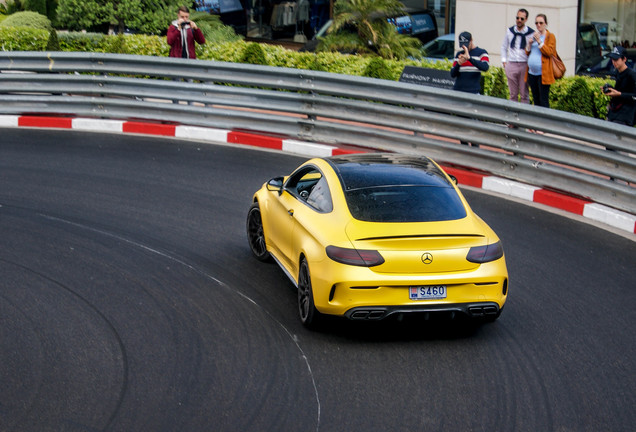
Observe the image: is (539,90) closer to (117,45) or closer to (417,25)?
(117,45)

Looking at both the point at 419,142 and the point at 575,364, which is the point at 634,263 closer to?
the point at 575,364

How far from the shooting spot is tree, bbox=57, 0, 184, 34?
997 inches

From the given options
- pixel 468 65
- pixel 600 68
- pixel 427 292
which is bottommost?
pixel 427 292

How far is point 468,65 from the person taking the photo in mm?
15516

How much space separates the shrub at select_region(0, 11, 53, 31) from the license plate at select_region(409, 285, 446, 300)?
66.5ft

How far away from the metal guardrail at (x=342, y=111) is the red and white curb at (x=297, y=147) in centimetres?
14

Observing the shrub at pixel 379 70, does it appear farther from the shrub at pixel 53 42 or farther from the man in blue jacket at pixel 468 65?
the shrub at pixel 53 42

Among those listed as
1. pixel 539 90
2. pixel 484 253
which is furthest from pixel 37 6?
pixel 484 253

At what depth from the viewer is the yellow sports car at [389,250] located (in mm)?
8266

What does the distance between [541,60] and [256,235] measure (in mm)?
7294

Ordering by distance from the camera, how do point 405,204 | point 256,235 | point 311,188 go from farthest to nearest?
point 256,235, point 311,188, point 405,204

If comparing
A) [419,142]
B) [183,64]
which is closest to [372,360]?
[419,142]

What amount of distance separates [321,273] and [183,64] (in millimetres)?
9454

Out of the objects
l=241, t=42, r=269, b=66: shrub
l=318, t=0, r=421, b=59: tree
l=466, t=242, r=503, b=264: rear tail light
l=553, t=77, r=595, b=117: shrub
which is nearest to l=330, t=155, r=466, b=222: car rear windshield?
l=466, t=242, r=503, b=264: rear tail light
